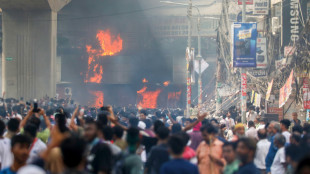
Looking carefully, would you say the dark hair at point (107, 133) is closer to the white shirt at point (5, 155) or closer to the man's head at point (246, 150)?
the white shirt at point (5, 155)

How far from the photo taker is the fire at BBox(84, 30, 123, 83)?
184 ft

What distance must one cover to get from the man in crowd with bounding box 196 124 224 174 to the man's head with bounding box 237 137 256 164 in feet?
4.86

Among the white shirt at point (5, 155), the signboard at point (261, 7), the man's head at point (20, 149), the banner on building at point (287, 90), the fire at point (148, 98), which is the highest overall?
the signboard at point (261, 7)

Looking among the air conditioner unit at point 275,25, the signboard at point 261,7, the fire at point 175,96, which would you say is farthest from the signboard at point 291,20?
the fire at point 175,96

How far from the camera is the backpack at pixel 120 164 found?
5.96 meters

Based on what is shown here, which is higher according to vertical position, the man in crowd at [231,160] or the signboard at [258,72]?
the signboard at [258,72]

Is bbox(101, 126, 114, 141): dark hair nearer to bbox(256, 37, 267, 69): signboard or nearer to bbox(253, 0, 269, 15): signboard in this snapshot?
bbox(256, 37, 267, 69): signboard

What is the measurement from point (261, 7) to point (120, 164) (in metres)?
23.4

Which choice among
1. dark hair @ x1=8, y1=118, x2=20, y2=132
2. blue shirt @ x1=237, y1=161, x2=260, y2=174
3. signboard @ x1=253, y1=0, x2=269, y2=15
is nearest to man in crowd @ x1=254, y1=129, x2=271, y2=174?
A: blue shirt @ x1=237, y1=161, x2=260, y2=174

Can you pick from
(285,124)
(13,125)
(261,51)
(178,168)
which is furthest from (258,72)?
(178,168)

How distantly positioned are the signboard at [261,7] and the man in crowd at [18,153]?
2301 cm

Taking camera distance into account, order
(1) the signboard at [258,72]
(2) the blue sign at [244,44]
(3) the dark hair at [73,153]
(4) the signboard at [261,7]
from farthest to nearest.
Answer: (1) the signboard at [258,72]
(4) the signboard at [261,7]
(2) the blue sign at [244,44]
(3) the dark hair at [73,153]

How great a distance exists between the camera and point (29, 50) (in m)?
37.1

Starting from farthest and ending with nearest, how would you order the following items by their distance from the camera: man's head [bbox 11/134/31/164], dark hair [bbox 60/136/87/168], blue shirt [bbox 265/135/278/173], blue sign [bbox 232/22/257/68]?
1. blue sign [bbox 232/22/257/68]
2. blue shirt [bbox 265/135/278/173]
3. man's head [bbox 11/134/31/164]
4. dark hair [bbox 60/136/87/168]
